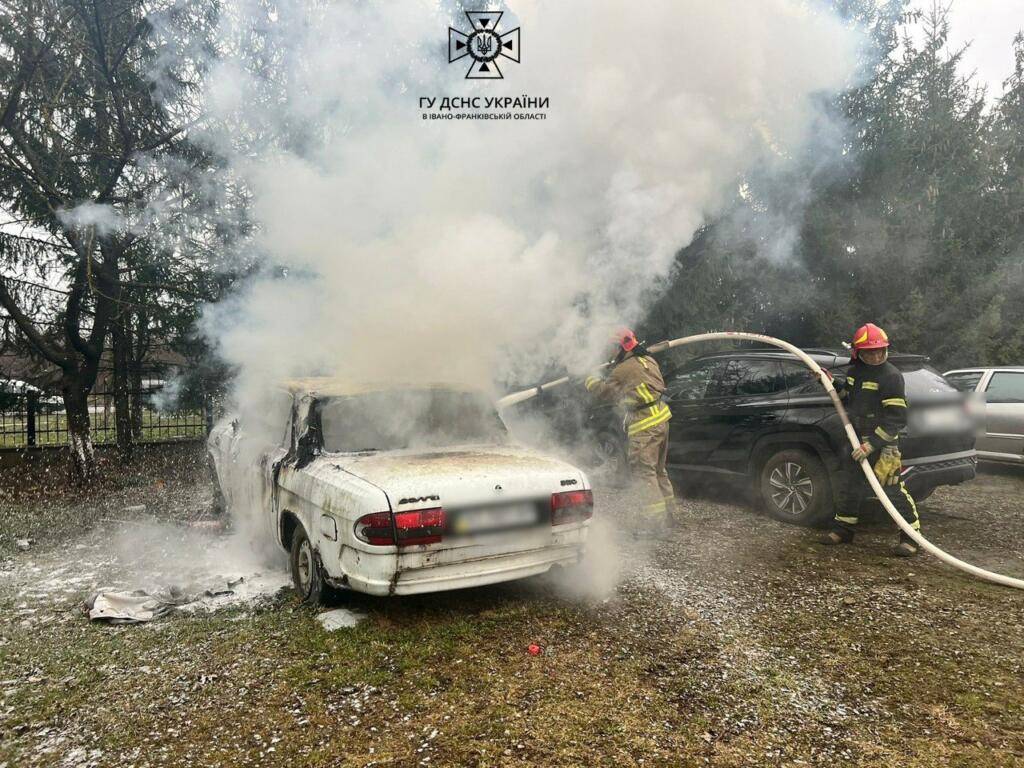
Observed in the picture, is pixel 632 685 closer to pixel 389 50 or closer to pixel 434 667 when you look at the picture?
pixel 434 667

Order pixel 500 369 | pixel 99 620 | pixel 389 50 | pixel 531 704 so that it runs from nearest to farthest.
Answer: pixel 531 704, pixel 99 620, pixel 500 369, pixel 389 50

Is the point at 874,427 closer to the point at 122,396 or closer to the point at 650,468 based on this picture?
the point at 650,468

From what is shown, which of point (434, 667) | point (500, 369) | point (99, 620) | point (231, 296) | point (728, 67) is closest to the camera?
point (434, 667)

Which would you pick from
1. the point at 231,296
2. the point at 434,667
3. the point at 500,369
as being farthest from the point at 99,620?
the point at 231,296

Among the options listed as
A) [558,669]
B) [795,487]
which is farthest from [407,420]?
[795,487]

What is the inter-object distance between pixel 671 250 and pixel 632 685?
14.7 feet

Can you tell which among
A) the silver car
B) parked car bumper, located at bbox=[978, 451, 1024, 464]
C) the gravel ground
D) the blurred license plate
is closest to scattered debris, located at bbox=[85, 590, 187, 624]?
the gravel ground

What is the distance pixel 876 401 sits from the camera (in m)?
5.17

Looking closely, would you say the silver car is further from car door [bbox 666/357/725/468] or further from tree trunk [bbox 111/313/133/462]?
tree trunk [bbox 111/313/133/462]

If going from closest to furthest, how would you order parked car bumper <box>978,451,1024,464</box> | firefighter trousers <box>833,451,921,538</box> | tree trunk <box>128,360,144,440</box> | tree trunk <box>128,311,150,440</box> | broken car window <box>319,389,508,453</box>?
1. broken car window <box>319,389,508,453</box>
2. firefighter trousers <box>833,451,921,538</box>
3. parked car bumper <box>978,451,1024,464</box>
4. tree trunk <box>128,311,150,440</box>
5. tree trunk <box>128,360,144,440</box>

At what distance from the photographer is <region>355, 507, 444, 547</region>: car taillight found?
351cm

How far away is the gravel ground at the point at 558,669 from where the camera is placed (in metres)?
2.70

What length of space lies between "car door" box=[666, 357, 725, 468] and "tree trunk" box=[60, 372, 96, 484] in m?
7.10

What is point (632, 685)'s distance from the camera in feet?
10.4
